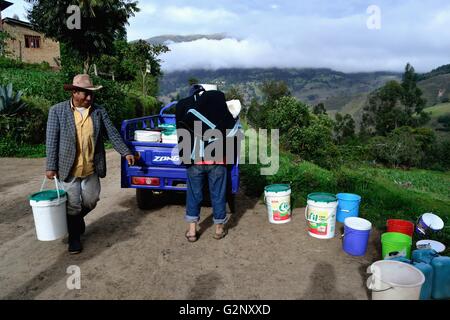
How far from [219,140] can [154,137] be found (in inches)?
53.9

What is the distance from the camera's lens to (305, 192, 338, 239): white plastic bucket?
4.64m

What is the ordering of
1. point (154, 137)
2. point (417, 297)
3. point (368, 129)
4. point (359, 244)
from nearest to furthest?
point (417, 297), point (359, 244), point (154, 137), point (368, 129)

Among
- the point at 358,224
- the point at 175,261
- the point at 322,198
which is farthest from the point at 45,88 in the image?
the point at 358,224

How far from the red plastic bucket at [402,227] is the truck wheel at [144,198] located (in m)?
3.68

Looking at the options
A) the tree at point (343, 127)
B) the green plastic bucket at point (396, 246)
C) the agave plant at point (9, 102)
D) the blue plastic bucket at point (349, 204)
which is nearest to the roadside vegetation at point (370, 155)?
the tree at point (343, 127)

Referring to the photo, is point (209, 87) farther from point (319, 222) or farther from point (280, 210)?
point (319, 222)

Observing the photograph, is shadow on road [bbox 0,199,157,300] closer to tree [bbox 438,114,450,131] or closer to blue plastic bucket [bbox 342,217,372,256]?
blue plastic bucket [bbox 342,217,372,256]

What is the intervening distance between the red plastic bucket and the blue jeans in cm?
220

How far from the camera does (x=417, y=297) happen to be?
3037 millimetres

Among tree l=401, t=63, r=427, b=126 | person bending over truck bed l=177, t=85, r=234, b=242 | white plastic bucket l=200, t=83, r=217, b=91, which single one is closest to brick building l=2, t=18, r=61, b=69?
white plastic bucket l=200, t=83, r=217, b=91

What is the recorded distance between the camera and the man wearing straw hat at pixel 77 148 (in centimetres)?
411

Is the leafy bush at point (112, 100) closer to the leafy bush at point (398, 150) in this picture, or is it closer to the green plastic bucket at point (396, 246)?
the green plastic bucket at point (396, 246)

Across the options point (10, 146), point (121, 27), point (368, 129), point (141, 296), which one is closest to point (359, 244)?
point (141, 296)
